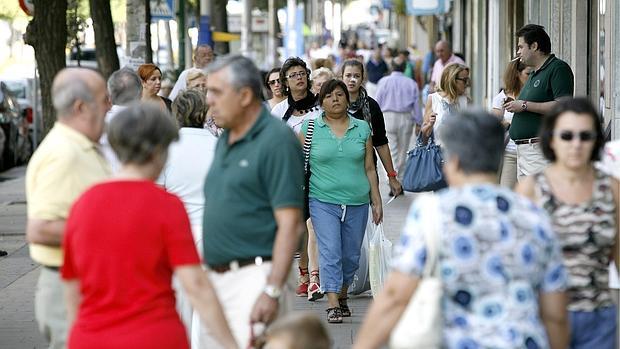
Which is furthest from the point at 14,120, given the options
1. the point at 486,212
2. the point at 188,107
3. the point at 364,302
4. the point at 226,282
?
the point at 486,212

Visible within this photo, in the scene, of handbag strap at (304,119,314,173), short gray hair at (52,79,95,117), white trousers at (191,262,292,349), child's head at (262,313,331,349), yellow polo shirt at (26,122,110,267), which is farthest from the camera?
handbag strap at (304,119,314,173)

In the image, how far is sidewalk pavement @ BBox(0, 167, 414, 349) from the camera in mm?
9250

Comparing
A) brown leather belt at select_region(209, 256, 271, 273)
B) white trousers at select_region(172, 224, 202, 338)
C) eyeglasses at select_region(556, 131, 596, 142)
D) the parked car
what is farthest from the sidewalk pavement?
the parked car

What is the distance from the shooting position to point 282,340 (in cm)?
427

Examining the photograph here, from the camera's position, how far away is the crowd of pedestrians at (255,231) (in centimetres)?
434

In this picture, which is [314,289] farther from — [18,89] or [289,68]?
[18,89]

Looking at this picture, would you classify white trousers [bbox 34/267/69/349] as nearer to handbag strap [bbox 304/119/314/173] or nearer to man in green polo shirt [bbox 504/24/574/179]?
handbag strap [bbox 304/119/314/173]

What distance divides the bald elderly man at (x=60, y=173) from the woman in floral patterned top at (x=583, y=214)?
1.74m

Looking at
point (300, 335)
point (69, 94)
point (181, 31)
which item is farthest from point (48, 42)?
point (300, 335)

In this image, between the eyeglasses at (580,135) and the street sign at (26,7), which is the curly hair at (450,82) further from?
the street sign at (26,7)

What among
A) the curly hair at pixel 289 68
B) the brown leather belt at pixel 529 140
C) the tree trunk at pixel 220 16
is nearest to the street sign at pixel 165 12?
the tree trunk at pixel 220 16

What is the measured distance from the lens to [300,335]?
4270 millimetres

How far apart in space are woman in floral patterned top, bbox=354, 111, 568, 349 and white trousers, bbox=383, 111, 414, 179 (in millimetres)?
14054

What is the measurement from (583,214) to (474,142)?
2.97 ft
